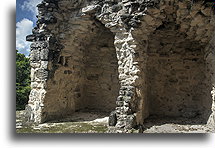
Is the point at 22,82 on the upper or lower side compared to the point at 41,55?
lower

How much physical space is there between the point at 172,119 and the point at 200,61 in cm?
180

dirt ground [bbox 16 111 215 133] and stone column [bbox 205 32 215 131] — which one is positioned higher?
stone column [bbox 205 32 215 131]

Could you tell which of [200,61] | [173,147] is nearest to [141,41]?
[200,61]

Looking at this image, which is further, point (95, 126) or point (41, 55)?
point (41, 55)

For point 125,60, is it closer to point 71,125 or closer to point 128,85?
point 128,85

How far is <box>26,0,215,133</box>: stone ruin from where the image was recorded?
3979 millimetres

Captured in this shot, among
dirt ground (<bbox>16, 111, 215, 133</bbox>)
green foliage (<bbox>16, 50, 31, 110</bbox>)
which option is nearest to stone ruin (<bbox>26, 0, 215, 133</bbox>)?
dirt ground (<bbox>16, 111, 215, 133</bbox>)

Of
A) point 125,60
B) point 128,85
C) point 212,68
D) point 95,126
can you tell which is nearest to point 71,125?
point 95,126

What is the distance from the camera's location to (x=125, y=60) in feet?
14.0

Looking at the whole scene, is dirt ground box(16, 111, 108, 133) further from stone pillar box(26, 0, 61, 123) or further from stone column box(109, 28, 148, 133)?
stone column box(109, 28, 148, 133)

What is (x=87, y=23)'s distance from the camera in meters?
5.11

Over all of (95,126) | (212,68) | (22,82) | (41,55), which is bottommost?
(95,126)

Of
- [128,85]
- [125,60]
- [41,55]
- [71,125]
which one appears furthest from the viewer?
[41,55]

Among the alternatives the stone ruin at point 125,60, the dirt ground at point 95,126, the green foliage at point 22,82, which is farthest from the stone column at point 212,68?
the green foliage at point 22,82
